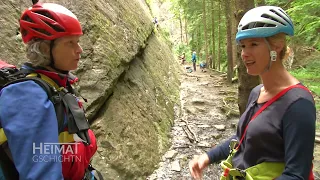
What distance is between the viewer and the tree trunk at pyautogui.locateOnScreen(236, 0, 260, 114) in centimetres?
516

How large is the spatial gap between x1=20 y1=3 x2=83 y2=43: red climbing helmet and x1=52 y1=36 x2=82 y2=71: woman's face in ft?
0.21

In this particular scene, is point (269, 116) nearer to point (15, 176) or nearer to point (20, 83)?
point (20, 83)

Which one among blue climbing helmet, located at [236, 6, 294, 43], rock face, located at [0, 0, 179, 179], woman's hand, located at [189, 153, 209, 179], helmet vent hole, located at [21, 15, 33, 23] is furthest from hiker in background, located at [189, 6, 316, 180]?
rock face, located at [0, 0, 179, 179]

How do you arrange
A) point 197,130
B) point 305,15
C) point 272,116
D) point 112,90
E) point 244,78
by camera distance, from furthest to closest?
point 197,130, point 305,15, point 112,90, point 244,78, point 272,116

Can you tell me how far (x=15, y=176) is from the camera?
187 centimetres

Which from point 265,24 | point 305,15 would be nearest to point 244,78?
point 265,24

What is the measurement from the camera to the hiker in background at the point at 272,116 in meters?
1.77

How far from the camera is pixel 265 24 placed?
211 centimetres

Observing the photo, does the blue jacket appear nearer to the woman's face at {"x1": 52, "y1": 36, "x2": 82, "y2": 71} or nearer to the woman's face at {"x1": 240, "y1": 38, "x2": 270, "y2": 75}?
the woman's face at {"x1": 52, "y1": 36, "x2": 82, "y2": 71}

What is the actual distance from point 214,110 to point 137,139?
653cm

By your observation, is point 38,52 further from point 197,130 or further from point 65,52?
point 197,130

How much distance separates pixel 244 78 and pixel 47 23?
4234 mm

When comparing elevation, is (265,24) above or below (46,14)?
below

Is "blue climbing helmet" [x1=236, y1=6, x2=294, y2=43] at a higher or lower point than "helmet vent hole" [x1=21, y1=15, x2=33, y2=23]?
lower
